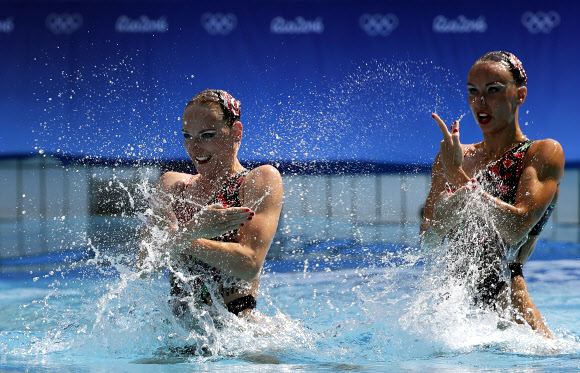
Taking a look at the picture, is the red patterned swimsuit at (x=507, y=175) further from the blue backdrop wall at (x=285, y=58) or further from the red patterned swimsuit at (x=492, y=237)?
the blue backdrop wall at (x=285, y=58)

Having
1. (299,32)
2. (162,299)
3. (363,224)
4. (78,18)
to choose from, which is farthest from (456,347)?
(363,224)

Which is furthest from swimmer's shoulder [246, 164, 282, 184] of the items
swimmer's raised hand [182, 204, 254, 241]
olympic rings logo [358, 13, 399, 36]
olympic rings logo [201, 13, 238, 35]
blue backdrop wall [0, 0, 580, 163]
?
olympic rings logo [358, 13, 399, 36]

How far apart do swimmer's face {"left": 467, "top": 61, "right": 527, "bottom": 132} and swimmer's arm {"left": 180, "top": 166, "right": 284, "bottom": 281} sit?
1019 millimetres

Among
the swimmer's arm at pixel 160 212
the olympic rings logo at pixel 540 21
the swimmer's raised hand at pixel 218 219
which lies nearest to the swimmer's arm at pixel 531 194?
the swimmer's raised hand at pixel 218 219

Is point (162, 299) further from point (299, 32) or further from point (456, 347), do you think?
point (299, 32)

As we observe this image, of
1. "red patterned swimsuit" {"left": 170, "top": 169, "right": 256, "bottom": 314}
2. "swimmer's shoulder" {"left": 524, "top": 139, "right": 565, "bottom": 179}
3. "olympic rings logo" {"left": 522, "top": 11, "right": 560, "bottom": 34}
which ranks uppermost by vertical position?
"olympic rings logo" {"left": 522, "top": 11, "right": 560, "bottom": 34}

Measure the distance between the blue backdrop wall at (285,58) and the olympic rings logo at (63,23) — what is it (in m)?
0.01

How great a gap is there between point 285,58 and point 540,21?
150 inches

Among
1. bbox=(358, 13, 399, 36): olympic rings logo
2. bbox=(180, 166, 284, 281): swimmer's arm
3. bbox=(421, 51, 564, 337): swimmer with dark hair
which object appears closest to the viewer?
bbox=(180, 166, 284, 281): swimmer's arm

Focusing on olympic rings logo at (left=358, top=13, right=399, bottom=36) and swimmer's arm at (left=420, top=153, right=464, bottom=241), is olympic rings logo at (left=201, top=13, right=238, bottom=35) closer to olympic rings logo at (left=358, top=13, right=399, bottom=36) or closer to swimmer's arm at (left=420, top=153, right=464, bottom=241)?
olympic rings logo at (left=358, top=13, right=399, bottom=36)

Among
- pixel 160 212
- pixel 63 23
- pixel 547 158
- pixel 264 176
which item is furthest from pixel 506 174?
pixel 63 23

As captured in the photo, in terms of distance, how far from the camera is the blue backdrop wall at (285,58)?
9.05 m

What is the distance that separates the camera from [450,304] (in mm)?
3088

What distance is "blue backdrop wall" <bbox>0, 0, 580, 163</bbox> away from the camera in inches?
356
